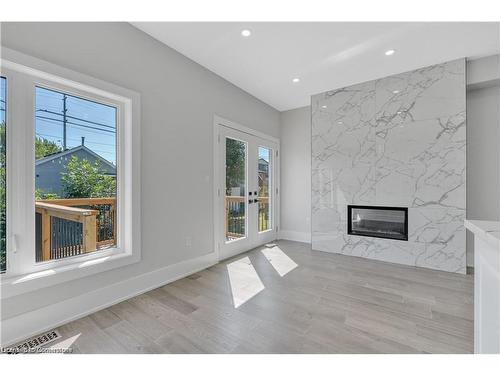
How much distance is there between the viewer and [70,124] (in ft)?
6.70

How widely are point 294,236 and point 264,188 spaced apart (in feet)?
3.93

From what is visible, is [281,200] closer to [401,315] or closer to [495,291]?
[401,315]

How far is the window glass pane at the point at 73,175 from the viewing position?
6.13 feet

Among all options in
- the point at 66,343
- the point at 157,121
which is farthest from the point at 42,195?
the point at 157,121

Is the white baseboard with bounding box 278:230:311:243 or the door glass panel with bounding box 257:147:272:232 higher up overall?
the door glass panel with bounding box 257:147:272:232

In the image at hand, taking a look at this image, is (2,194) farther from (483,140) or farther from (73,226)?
(483,140)

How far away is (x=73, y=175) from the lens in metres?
2.05

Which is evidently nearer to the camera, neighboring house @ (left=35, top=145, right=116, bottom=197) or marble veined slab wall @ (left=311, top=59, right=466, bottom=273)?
neighboring house @ (left=35, top=145, right=116, bottom=197)

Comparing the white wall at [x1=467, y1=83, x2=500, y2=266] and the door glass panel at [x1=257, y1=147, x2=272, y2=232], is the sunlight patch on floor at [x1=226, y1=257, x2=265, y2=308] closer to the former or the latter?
the door glass panel at [x1=257, y1=147, x2=272, y2=232]

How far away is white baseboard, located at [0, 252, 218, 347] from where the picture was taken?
1627mm

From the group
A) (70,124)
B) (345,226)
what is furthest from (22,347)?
(345,226)

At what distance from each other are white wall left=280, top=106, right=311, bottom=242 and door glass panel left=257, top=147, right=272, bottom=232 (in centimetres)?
41

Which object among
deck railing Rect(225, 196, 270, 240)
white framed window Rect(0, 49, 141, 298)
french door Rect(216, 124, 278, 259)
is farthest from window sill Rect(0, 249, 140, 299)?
deck railing Rect(225, 196, 270, 240)

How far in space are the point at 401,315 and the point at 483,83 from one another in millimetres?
3191
